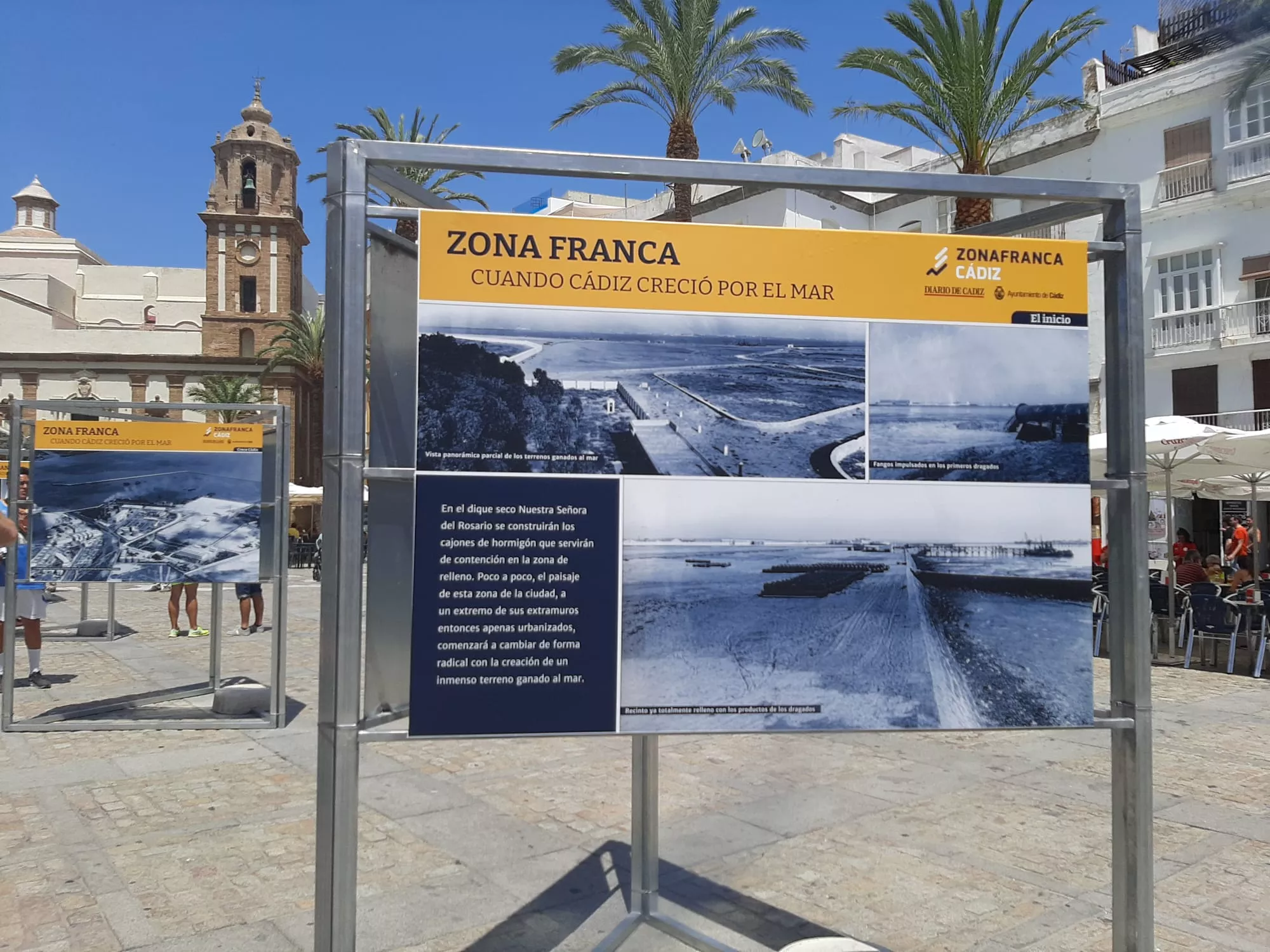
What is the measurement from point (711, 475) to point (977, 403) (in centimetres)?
79

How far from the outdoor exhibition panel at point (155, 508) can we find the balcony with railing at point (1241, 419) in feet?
76.9

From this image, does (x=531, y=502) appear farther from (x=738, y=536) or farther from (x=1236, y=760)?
(x=1236, y=760)

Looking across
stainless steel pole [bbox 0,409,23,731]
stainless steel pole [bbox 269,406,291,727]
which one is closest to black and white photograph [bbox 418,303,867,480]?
stainless steel pole [bbox 269,406,291,727]

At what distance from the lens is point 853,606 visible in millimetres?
2840

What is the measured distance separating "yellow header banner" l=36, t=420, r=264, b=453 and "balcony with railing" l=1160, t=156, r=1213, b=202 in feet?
86.6

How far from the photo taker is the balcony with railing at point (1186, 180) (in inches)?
1041

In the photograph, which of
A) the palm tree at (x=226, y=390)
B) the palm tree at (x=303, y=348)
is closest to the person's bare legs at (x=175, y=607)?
the palm tree at (x=303, y=348)

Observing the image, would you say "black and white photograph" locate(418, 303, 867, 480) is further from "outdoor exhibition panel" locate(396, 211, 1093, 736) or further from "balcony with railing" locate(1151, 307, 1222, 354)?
"balcony with railing" locate(1151, 307, 1222, 354)

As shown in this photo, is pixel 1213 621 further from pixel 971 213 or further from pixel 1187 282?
pixel 1187 282

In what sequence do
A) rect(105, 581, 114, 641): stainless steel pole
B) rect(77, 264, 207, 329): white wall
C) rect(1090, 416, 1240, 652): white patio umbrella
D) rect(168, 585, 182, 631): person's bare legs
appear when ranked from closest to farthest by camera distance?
1. rect(1090, 416, 1240, 652): white patio umbrella
2. rect(105, 581, 114, 641): stainless steel pole
3. rect(168, 585, 182, 631): person's bare legs
4. rect(77, 264, 207, 329): white wall

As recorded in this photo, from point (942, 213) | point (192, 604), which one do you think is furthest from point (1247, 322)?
point (192, 604)

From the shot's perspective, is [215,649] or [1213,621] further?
[1213,621]

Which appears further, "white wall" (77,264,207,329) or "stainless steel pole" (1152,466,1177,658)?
"white wall" (77,264,207,329)

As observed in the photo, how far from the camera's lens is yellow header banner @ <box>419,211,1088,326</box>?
269 centimetres
